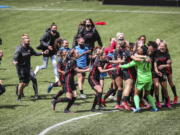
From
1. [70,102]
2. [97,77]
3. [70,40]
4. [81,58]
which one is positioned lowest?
[70,102]

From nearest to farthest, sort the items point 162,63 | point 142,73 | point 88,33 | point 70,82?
point 142,73
point 70,82
point 162,63
point 88,33

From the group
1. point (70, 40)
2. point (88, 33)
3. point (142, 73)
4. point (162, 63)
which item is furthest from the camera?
point (70, 40)

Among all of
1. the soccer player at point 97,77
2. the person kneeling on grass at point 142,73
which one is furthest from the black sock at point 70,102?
the person kneeling on grass at point 142,73

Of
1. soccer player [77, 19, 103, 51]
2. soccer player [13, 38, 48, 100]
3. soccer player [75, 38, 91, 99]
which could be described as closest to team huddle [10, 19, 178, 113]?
soccer player [75, 38, 91, 99]

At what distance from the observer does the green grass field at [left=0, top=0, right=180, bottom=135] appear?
1373cm

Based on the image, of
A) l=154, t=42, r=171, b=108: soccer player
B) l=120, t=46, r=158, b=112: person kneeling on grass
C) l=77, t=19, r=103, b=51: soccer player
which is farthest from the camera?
l=77, t=19, r=103, b=51: soccer player

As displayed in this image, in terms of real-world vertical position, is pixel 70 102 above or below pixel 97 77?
below

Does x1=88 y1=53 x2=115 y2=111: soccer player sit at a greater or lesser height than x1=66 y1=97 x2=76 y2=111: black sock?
greater

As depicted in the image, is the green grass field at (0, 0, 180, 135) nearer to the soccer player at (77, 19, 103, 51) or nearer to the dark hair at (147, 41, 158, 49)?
the soccer player at (77, 19, 103, 51)

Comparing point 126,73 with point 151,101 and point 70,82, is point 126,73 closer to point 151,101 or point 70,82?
point 151,101

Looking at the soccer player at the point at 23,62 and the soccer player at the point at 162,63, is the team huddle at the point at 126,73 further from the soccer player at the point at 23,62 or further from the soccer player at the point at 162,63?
the soccer player at the point at 23,62

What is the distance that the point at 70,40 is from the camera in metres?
30.2

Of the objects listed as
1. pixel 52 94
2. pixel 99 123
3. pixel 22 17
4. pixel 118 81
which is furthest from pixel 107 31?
pixel 99 123

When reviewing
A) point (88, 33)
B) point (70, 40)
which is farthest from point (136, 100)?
point (70, 40)
